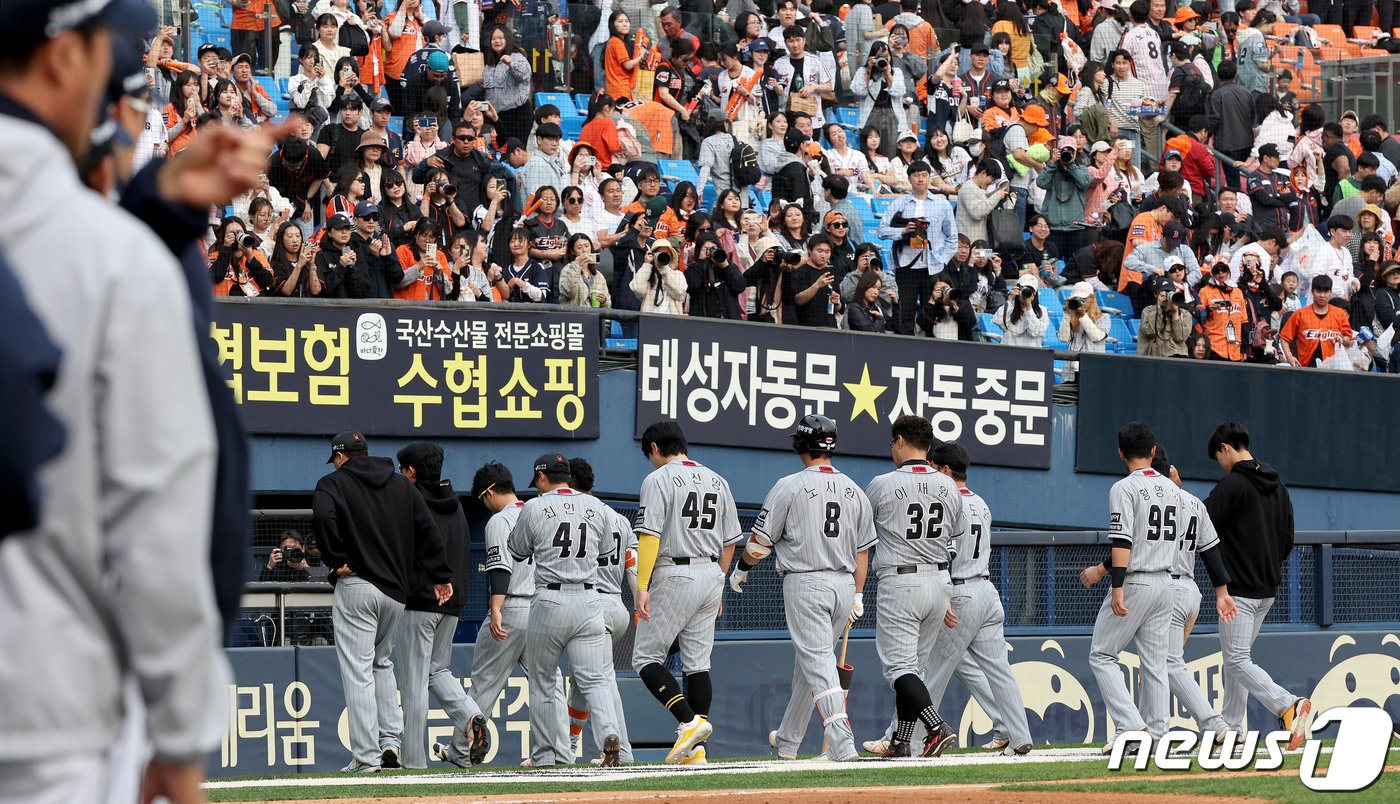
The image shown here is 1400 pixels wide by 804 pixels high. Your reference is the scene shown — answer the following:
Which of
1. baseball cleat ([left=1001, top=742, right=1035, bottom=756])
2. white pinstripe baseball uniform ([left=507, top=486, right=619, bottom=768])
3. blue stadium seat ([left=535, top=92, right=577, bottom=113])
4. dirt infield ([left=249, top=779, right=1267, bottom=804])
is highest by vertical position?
blue stadium seat ([left=535, top=92, right=577, bottom=113])

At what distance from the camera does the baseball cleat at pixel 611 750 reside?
11.3 metres

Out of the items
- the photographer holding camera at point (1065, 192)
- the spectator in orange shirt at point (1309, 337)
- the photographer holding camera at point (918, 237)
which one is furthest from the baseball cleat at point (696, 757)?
the spectator in orange shirt at point (1309, 337)

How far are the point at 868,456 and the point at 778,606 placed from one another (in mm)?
2828

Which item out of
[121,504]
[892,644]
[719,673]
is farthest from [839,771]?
[121,504]

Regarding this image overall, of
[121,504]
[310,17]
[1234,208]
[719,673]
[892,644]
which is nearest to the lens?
[121,504]

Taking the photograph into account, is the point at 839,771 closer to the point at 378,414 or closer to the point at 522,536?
the point at 522,536

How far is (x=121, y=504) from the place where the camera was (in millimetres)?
2289

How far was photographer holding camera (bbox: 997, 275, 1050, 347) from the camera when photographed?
677 inches

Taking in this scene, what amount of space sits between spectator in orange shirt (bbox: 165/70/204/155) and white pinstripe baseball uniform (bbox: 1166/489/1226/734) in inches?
310

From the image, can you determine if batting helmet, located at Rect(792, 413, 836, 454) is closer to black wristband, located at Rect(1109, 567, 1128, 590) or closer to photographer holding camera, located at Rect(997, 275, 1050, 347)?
black wristband, located at Rect(1109, 567, 1128, 590)

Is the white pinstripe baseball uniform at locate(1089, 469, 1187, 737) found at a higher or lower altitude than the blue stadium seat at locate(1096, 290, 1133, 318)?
lower

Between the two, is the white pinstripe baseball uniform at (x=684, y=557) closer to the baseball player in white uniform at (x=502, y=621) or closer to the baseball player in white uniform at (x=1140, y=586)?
the baseball player in white uniform at (x=502, y=621)

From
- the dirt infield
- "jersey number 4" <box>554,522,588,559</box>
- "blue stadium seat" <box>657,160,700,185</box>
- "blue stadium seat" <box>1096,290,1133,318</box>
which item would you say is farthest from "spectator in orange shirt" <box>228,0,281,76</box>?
the dirt infield

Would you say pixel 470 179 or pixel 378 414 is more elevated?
pixel 470 179
